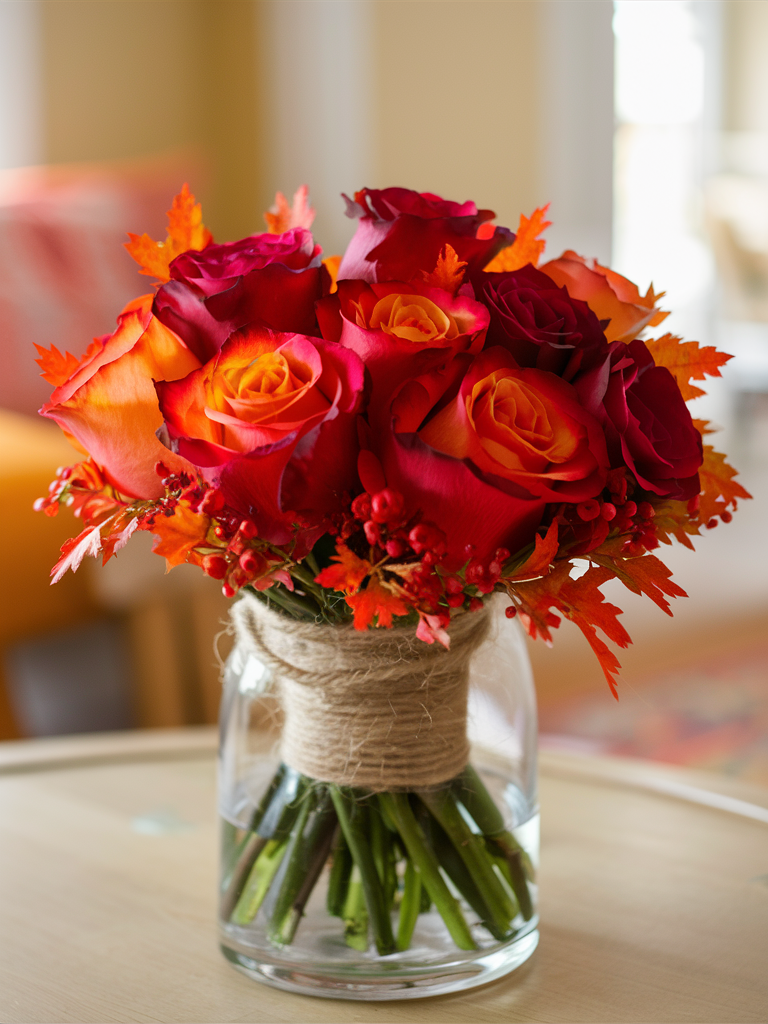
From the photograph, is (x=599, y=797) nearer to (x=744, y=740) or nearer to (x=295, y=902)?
(x=295, y=902)

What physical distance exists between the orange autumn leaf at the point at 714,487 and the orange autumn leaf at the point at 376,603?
0.57ft

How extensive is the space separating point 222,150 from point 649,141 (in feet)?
4.71

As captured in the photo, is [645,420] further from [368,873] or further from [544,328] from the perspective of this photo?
[368,873]

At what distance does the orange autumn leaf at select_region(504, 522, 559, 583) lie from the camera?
432 millimetres

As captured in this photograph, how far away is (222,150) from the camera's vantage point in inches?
150

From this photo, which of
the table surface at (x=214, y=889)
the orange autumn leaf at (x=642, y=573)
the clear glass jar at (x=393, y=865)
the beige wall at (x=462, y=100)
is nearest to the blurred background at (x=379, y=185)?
the beige wall at (x=462, y=100)

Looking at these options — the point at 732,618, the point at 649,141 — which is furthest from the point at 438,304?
the point at 649,141

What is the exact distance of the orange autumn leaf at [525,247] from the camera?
52 cm

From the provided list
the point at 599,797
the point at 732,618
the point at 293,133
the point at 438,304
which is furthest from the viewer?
the point at 293,133

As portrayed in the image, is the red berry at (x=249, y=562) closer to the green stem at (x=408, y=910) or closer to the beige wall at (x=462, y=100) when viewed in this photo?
the green stem at (x=408, y=910)

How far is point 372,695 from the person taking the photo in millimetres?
510

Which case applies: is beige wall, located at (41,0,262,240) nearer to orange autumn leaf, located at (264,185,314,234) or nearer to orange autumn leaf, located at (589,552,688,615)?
orange autumn leaf, located at (264,185,314,234)

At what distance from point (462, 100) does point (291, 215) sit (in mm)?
2770

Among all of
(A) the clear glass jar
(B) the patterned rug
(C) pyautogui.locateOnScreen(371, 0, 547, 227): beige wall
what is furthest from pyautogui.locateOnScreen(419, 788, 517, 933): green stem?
(C) pyautogui.locateOnScreen(371, 0, 547, 227): beige wall
